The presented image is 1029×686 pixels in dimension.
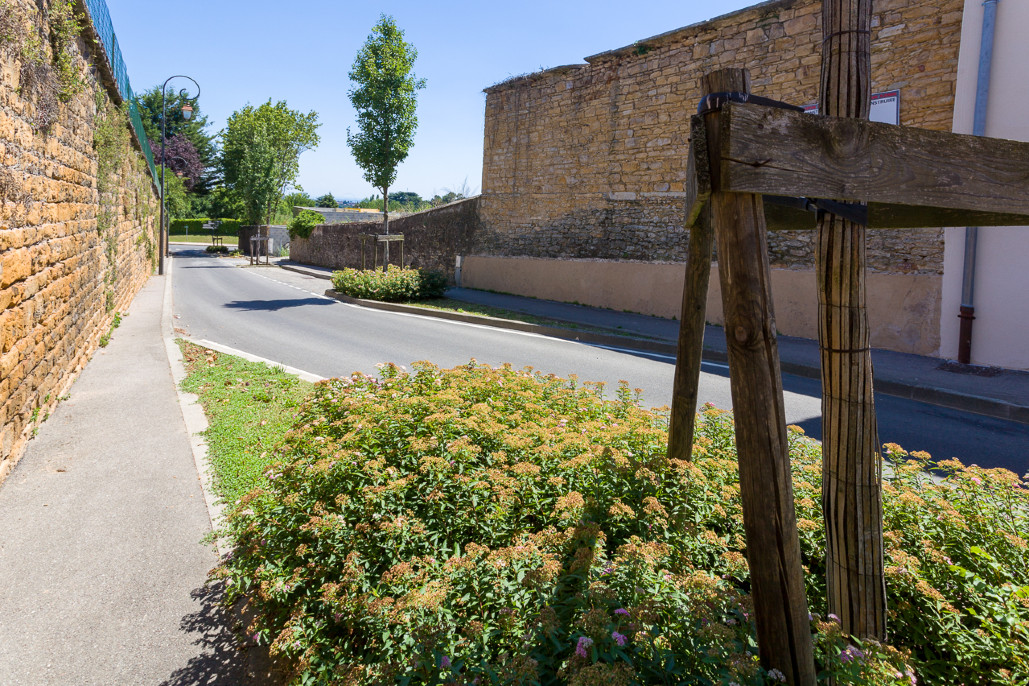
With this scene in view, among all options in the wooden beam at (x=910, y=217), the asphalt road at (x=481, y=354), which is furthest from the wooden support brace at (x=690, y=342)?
the asphalt road at (x=481, y=354)

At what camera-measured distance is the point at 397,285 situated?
57.6 feet

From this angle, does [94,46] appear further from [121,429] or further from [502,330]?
[502,330]

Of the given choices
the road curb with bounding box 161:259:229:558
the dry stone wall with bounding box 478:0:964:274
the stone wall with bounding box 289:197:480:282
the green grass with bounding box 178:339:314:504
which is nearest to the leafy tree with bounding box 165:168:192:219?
the stone wall with bounding box 289:197:480:282

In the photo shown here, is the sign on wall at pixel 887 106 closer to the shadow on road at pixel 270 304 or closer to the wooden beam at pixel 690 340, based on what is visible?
the wooden beam at pixel 690 340

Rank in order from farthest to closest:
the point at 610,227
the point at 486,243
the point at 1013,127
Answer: the point at 486,243 < the point at 610,227 < the point at 1013,127

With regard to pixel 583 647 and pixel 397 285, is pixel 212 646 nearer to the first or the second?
pixel 583 647

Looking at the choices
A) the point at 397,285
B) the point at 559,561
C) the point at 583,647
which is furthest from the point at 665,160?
the point at 583,647

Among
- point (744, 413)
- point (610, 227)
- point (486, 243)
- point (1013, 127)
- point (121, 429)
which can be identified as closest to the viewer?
point (744, 413)

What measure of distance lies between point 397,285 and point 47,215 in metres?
11.6

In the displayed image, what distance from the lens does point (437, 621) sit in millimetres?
2076

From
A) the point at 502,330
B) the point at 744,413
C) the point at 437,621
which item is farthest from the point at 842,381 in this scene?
the point at 502,330

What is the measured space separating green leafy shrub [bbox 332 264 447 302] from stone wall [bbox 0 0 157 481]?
7739mm

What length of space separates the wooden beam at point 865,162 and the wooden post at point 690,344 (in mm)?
1205

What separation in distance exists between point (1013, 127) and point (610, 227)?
27.7 feet
